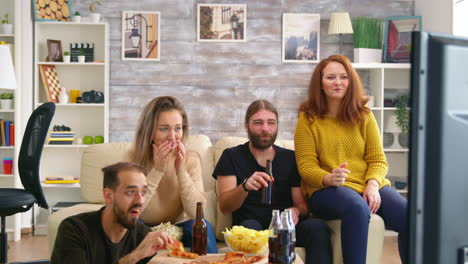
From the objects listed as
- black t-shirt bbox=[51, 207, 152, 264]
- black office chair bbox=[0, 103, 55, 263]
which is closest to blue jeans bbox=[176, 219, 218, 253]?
black t-shirt bbox=[51, 207, 152, 264]

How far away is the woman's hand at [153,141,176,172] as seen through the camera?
296cm

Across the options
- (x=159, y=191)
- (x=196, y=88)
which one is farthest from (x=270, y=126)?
(x=196, y=88)

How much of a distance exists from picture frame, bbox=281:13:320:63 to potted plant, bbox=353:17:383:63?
37 centimetres

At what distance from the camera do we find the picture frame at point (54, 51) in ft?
18.5

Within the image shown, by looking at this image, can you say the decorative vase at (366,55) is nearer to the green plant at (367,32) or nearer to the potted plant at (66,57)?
the green plant at (367,32)

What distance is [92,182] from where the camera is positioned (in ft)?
10.9

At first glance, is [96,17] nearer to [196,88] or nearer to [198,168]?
[196,88]

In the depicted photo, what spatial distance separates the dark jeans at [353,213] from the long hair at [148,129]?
84 centimetres

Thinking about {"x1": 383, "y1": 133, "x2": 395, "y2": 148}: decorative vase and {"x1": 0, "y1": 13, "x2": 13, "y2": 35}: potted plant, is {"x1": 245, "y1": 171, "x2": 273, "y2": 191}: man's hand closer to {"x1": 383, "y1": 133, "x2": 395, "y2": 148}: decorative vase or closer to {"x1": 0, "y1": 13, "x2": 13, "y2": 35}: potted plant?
{"x1": 383, "y1": 133, "x2": 395, "y2": 148}: decorative vase

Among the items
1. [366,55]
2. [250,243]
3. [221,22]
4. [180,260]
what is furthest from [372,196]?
[221,22]

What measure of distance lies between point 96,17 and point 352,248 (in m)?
3.64

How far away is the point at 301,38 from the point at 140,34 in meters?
1.53

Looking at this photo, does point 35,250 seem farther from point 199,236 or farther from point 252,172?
point 199,236

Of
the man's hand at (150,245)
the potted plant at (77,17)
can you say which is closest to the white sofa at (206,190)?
the man's hand at (150,245)
